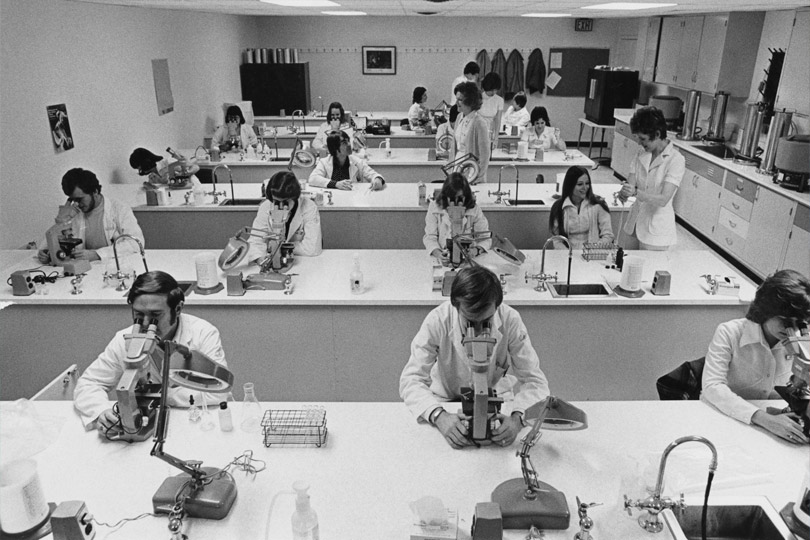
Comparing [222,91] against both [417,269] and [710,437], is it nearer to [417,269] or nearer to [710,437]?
[417,269]

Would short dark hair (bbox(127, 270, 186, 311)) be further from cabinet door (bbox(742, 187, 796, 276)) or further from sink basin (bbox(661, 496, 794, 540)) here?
cabinet door (bbox(742, 187, 796, 276))

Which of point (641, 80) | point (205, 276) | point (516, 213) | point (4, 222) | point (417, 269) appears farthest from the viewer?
point (641, 80)

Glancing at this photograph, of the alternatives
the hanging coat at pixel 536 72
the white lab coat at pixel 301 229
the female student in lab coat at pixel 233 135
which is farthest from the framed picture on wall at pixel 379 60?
the white lab coat at pixel 301 229

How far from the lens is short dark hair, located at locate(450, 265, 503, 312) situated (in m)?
2.00

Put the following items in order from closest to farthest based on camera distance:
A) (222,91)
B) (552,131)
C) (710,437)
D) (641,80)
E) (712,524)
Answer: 1. (712,524)
2. (710,437)
3. (552,131)
4. (222,91)
5. (641,80)

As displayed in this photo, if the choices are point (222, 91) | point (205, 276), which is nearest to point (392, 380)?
point (205, 276)

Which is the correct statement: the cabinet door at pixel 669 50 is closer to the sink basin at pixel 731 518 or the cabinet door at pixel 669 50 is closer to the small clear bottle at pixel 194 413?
the sink basin at pixel 731 518

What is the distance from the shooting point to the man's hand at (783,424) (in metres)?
2.03

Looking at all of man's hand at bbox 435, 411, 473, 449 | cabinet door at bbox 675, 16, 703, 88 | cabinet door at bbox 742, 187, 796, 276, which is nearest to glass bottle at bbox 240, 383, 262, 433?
man's hand at bbox 435, 411, 473, 449

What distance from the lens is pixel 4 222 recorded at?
3.98m

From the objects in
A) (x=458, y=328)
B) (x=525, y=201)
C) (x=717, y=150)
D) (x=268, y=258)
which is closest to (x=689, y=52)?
(x=717, y=150)

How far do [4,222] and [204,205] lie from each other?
4.55 ft

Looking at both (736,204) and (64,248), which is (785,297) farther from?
(736,204)

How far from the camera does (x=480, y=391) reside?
185 cm
